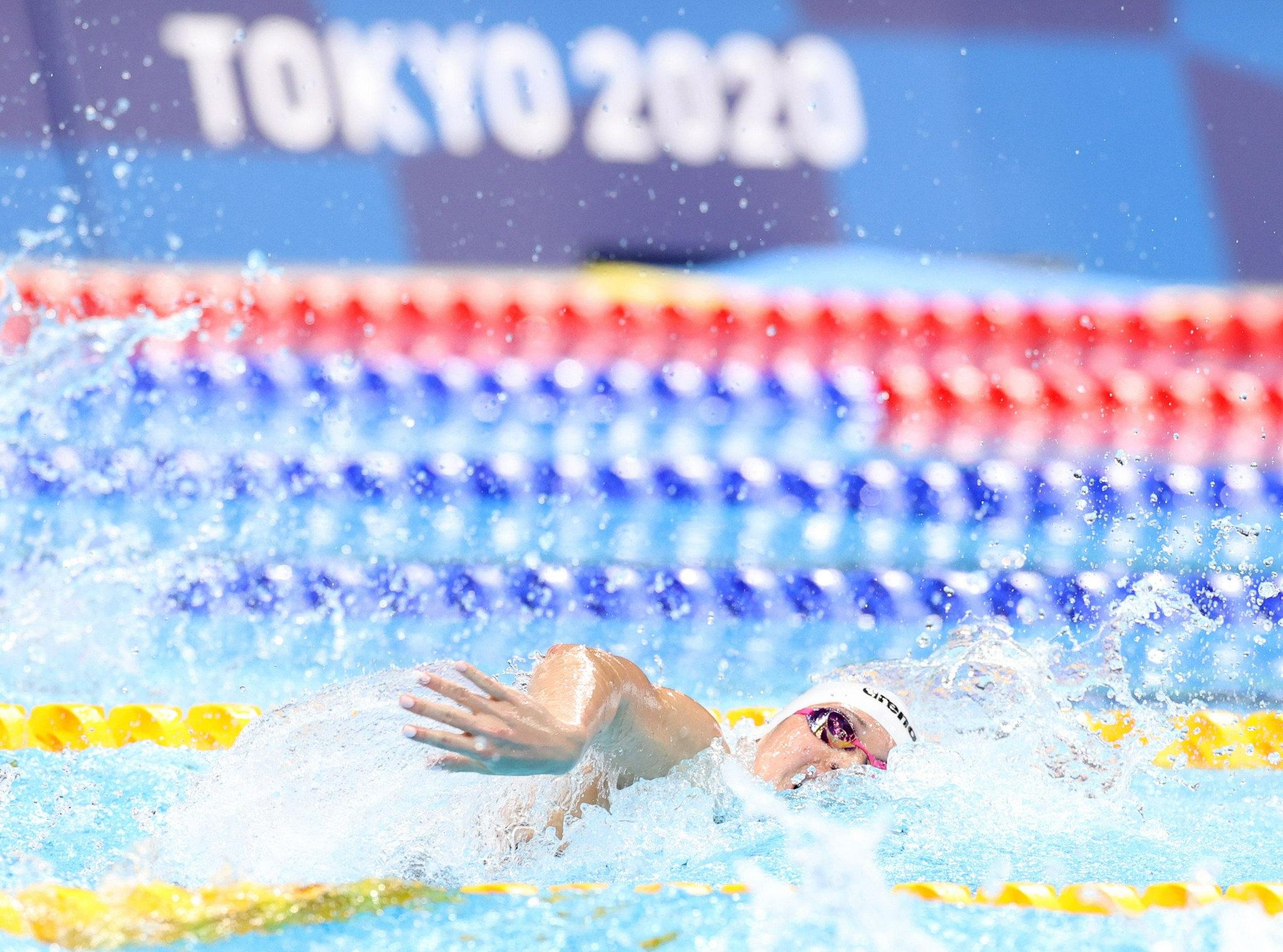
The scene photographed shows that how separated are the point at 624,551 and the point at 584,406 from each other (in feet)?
2.52

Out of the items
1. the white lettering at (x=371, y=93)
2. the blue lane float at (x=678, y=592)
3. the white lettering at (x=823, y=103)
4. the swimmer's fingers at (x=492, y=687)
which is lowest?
the blue lane float at (x=678, y=592)

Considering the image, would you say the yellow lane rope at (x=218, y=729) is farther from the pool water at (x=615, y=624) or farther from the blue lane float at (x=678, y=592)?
the blue lane float at (x=678, y=592)

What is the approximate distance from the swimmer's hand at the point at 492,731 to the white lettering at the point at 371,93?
364 cm

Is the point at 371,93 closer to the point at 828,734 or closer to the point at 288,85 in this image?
the point at 288,85

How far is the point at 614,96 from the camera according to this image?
4.64 metres

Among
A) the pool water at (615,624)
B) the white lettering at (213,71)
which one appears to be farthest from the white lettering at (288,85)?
the pool water at (615,624)

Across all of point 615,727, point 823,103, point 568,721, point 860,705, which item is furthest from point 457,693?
point 823,103

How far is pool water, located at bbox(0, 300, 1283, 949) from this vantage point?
156 centimetres

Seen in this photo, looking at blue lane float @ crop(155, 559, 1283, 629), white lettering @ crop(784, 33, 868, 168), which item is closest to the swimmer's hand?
blue lane float @ crop(155, 559, 1283, 629)

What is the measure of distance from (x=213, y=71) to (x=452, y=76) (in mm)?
789

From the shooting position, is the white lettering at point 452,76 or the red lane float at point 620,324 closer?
the red lane float at point 620,324

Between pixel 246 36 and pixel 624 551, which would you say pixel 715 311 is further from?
pixel 246 36

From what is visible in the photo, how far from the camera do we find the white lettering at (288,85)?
4531 millimetres

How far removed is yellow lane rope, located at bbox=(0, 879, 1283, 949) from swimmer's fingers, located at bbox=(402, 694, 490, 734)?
1.25 feet
